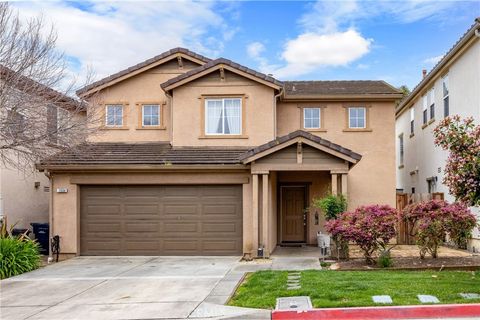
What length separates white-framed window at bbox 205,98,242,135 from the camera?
17.7 meters

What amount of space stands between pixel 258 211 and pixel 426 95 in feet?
32.8

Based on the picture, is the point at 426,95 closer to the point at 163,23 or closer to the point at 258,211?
the point at 258,211

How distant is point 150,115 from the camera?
18984 mm

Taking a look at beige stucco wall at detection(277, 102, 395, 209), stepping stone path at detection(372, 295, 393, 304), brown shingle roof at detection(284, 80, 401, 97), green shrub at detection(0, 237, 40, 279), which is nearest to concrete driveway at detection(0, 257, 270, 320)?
green shrub at detection(0, 237, 40, 279)

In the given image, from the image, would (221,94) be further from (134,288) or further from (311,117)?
(134,288)

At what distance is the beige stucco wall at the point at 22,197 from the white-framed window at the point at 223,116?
6.30 metres

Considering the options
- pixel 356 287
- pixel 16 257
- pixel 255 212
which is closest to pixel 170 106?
pixel 255 212

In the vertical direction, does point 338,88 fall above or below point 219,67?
below

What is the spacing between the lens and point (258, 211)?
1572cm

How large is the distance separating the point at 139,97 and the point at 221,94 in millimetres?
3459

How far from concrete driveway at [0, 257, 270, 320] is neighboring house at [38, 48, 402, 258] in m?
1.29

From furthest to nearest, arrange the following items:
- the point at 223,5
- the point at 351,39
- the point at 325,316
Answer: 1. the point at 351,39
2. the point at 223,5
3. the point at 325,316

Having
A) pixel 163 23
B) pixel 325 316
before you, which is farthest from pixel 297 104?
pixel 325 316

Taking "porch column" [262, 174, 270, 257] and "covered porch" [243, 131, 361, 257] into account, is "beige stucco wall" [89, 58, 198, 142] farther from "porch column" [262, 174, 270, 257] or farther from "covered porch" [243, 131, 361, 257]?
"porch column" [262, 174, 270, 257]
